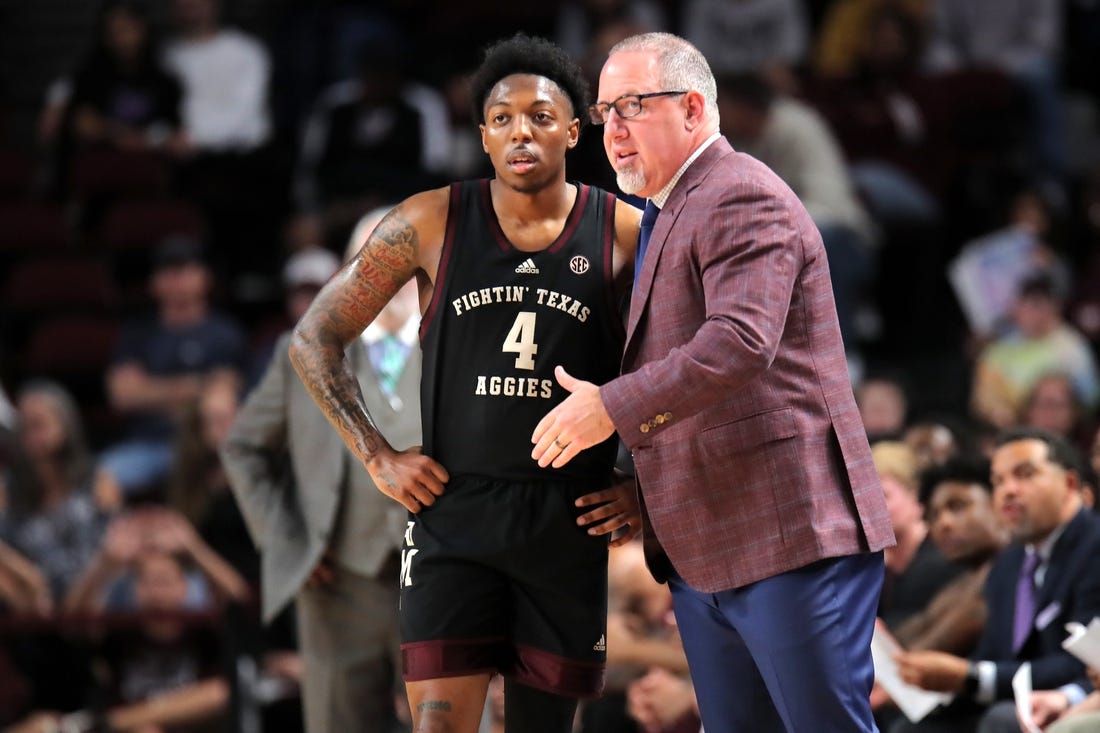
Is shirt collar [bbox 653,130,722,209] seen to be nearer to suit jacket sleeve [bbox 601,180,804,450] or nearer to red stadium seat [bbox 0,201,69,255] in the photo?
suit jacket sleeve [bbox 601,180,804,450]

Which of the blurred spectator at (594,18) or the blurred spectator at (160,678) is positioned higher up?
the blurred spectator at (594,18)

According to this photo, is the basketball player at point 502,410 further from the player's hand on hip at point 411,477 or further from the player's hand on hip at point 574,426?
the player's hand on hip at point 574,426

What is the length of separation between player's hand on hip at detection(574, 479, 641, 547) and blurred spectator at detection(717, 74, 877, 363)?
4.31 m

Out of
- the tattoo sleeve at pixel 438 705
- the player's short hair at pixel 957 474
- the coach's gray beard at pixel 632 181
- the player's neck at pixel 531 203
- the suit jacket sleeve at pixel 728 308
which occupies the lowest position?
the player's short hair at pixel 957 474

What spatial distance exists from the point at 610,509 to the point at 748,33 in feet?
24.2

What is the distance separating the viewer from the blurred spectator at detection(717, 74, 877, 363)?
8.09 metres

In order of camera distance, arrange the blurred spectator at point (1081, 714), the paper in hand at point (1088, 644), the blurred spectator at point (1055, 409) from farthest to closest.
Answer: the blurred spectator at point (1055, 409) < the blurred spectator at point (1081, 714) < the paper in hand at point (1088, 644)

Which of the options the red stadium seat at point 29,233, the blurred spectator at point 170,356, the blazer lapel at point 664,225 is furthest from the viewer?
the red stadium seat at point 29,233

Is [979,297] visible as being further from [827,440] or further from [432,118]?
[827,440]

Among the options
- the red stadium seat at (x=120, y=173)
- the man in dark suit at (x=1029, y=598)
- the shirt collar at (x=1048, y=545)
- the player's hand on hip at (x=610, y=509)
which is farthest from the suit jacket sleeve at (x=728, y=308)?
the red stadium seat at (x=120, y=173)

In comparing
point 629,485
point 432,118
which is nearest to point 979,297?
point 432,118

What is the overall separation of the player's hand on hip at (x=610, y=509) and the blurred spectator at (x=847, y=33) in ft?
23.5

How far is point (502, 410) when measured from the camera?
13.2 feet

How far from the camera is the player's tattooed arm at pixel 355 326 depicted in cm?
411
